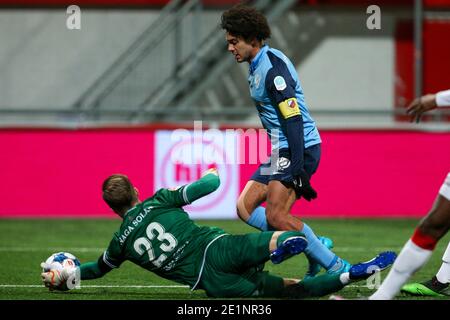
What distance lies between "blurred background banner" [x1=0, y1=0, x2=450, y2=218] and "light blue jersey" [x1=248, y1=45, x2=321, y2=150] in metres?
7.08

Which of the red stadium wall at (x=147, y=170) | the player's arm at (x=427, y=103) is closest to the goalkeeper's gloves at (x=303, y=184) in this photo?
the player's arm at (x=427, y=103)

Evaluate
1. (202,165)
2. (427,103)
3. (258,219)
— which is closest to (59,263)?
(258,219)

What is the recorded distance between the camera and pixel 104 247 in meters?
11.2

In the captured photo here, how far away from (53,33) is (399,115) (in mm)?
6341

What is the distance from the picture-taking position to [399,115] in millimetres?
17531

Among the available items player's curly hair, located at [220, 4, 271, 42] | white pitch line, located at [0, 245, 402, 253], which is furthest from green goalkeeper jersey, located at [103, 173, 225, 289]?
white pitch line, located at [0, 245, 402, 253]

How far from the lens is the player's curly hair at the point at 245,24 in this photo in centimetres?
756

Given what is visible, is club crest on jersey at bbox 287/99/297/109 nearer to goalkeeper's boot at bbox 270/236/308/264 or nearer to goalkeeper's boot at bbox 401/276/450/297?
goalkeeper's boot at bbox 270/236/308/264

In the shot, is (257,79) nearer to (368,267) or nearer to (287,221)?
(287,221)

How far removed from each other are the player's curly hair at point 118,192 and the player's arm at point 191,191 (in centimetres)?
22

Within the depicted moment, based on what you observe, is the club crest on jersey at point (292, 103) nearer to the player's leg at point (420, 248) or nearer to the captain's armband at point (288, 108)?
the captain's armband at point (288, 108)

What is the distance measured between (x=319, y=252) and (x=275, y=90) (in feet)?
4.01
